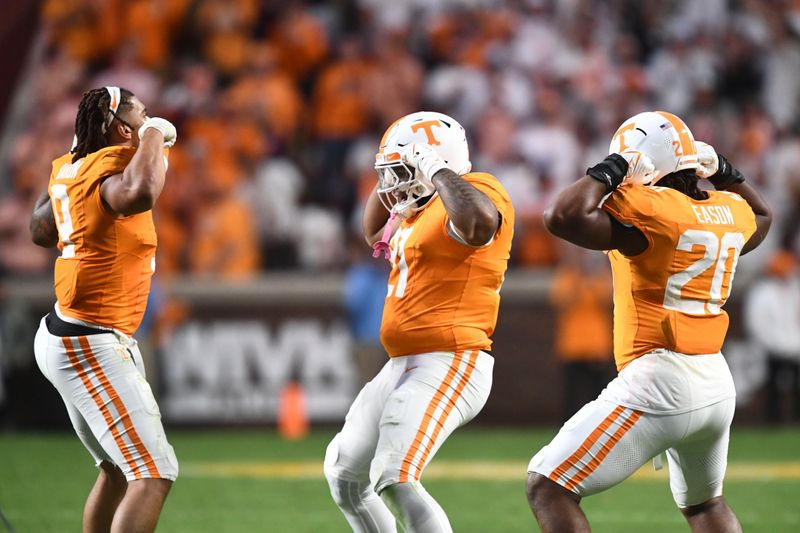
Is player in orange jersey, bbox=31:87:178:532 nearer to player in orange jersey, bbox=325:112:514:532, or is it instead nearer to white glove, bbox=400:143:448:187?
player in orange jersey, bbox=325:112:514:532

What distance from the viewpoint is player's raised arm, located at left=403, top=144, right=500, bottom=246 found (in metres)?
4.79

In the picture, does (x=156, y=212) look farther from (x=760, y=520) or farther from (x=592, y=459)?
(x=592, y=459)

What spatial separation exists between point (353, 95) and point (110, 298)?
9187mm

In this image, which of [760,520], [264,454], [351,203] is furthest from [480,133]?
[760,520]

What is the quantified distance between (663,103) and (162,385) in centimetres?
640

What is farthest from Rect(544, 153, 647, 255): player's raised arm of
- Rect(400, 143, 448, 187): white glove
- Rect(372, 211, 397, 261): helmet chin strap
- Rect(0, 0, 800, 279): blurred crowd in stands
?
Rect(0, 0, 800, 279): blurred crowd in stands

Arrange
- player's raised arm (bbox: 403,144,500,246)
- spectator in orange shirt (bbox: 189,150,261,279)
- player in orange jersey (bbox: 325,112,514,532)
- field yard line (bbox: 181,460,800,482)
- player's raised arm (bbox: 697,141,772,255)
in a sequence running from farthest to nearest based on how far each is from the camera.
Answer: spectator in orange shirt (bbox: 189,150,261,279) < field yard line (bbox: 181,460,800,482) < player's raised arm (bbox: 697,141,772,255) < player in orange jersey (bbox: 325,112,514,532) < player's raised arm (bbox: 403,144,500,246)

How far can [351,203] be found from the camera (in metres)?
13.7

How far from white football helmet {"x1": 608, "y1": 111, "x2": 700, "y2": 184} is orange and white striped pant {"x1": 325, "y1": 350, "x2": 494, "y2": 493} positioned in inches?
40.3

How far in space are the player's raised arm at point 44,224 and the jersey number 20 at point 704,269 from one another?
2.67m

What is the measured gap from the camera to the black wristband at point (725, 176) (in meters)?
5.53

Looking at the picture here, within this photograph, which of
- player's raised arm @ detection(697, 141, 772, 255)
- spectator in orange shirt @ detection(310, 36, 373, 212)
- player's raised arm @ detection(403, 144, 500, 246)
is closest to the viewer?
player's raised arm @ detection(403, 144, 500, 246)

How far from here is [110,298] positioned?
539cm

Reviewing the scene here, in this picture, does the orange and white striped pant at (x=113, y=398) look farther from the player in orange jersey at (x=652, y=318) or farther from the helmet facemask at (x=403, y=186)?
the player in orange jersey at (x=652, y=318)
